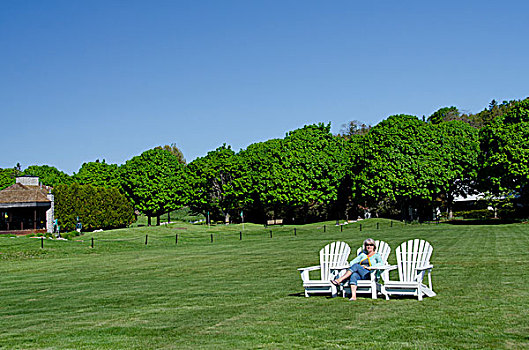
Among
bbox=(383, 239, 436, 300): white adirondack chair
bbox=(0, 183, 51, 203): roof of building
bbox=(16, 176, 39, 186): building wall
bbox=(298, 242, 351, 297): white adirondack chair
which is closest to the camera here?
bbox=(383, 239, 436, 300): white adirondack chair

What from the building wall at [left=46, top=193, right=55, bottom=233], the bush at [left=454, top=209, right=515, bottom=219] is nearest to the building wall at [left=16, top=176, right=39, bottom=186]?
Result: the building wall at [left=46, top=193, right=55, bottom=233]

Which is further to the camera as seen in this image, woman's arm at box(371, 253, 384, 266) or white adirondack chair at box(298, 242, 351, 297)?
white adirondack chair at box(298, 242, 351, 297)

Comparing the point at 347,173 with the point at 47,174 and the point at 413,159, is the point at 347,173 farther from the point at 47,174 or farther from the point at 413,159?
the point at 47,174

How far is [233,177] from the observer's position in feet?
246

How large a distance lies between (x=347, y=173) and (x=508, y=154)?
18.6m

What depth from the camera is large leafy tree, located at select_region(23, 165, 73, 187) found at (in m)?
104

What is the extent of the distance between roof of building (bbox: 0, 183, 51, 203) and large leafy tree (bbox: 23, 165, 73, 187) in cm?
4509

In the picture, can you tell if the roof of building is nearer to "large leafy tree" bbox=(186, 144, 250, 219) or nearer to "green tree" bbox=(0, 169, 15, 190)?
"large leafy tree" bbox=(186, 144, 250, 219)

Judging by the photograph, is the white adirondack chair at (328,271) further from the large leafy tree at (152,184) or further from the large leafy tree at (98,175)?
the large leafy tree at (98,175)

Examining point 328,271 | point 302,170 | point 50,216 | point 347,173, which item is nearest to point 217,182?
point 302,170

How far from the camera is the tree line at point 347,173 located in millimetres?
59375

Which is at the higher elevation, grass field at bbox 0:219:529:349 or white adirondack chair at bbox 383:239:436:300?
white adirondack chair at bbox 383:239:436:300

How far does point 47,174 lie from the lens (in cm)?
11044

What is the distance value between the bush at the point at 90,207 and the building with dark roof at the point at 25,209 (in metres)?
1.56
